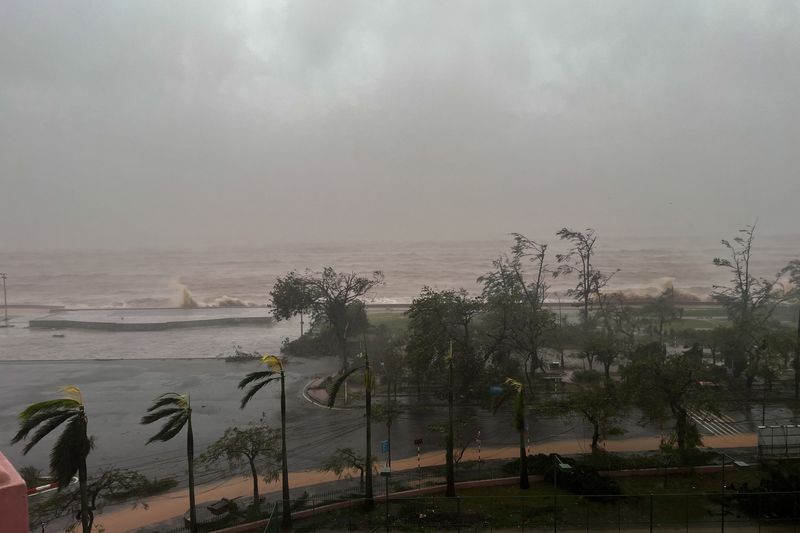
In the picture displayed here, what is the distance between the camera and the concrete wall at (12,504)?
3.18 m

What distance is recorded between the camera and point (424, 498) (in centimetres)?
1229

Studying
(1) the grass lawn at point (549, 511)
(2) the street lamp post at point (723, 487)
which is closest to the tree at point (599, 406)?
(1) the grass lawn at point (549, 511)

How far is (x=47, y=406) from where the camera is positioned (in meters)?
8.50

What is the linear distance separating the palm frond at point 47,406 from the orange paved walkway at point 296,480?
553cm

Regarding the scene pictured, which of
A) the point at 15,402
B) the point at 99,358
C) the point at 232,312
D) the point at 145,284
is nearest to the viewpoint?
the point at 15,402

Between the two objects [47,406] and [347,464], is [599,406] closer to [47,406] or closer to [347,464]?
[347,464]

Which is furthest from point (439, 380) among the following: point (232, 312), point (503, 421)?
point (232, 312)

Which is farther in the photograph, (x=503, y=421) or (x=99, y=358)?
(x=99, y=358)

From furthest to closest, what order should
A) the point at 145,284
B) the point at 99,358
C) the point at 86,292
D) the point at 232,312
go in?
the point at 145,284 < the point at 86,292 < the point at 232,312 < the point at 99,358

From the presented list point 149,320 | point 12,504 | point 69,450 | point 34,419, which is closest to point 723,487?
point 69,450

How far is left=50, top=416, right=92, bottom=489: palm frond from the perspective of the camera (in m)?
8.98

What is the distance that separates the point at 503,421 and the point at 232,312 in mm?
37654

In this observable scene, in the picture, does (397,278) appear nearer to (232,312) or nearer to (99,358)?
(232,312)

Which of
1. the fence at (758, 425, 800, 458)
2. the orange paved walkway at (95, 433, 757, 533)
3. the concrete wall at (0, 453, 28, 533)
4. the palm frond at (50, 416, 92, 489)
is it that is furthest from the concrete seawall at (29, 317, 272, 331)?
the concrete wall at (0, 453, 28, 533)
